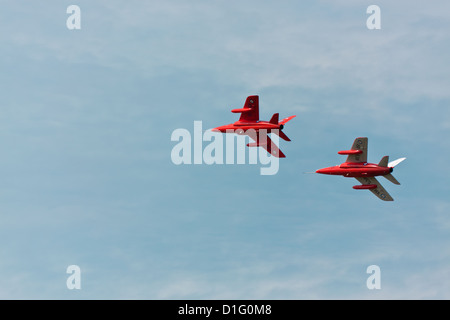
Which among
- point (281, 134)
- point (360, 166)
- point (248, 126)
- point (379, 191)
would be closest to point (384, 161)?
point (360, 166)

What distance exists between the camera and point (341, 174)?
187875mm

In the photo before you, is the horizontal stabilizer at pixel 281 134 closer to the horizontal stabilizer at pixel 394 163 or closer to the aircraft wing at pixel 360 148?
the aircraft wing at pixel 360 148

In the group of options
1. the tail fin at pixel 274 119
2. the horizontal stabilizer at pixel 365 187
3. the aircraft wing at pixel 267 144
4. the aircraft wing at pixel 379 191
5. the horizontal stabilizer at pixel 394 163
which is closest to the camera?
the tail fin at pixel 274 119

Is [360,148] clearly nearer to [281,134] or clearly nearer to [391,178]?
[391,178]

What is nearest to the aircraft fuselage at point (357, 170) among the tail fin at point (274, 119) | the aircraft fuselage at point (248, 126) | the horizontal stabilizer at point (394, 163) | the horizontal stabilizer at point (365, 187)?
the horizontal stabilizer at point (394, 163)

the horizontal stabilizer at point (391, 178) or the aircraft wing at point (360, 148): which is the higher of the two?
the aircraft wing at point (360, 148)

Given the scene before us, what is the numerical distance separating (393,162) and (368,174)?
21.4ft

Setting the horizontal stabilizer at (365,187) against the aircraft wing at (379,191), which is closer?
the horizontal stabilizer at (365,187)
